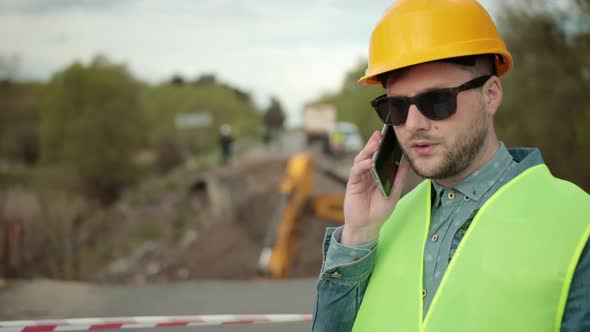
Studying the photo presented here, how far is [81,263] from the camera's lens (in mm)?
25188

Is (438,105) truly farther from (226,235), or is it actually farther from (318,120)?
(318,120)

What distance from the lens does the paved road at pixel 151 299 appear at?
8.47 meters

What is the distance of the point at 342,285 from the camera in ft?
6.88

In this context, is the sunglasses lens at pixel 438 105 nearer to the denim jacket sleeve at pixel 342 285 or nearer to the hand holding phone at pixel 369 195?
the hand holding phone at pixel 369 195

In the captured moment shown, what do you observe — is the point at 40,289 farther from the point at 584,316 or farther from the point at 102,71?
→ the point at 102,71

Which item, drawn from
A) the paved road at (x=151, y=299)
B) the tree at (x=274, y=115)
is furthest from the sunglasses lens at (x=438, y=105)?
the tree at (x=274, y=115)

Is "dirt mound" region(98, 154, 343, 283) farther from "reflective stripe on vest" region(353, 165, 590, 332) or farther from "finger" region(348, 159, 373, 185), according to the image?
"reflective stripe on vest" region(353, 165, 590, 332)

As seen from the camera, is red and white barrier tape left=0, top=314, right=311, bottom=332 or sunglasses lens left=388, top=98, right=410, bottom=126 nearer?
sunglasses lens left=388, top=98, right=410, bottom=126

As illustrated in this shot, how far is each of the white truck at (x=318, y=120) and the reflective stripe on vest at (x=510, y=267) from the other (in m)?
41.3

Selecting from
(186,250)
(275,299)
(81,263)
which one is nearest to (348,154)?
(186,250)

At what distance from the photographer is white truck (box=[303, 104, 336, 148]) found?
145 feet

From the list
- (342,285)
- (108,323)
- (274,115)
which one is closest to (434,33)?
(342,285)

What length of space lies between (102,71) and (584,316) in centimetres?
5259

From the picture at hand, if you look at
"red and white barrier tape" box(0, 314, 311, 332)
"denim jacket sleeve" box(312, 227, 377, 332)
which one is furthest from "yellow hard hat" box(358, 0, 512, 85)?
"red and white barrier tape" box(0, 314, 311, 332)
